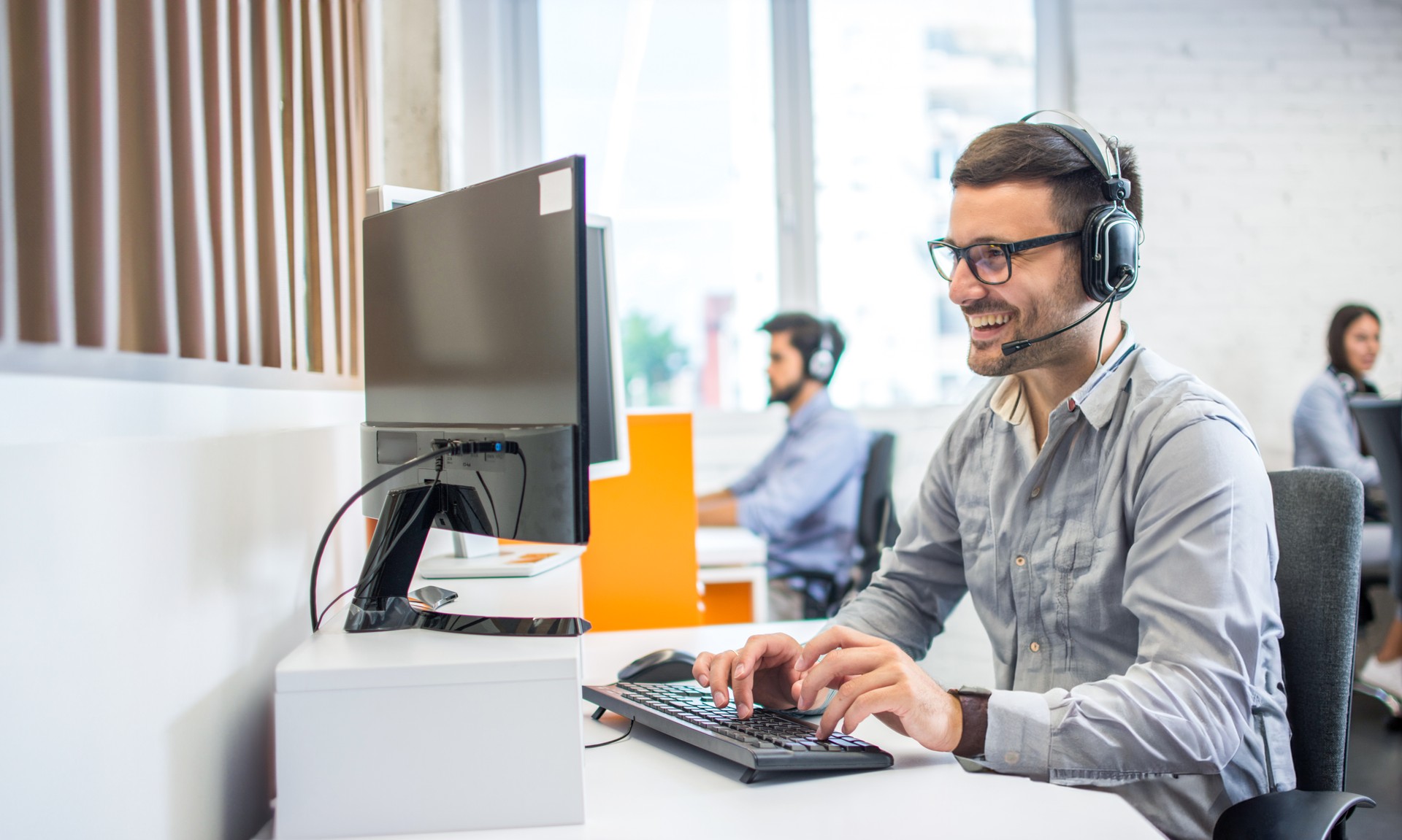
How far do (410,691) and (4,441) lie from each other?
318 millimetres

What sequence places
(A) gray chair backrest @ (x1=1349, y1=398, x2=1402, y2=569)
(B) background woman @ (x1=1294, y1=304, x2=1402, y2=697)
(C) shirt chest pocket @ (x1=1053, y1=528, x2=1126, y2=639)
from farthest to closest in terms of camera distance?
(B) background woman @ (x1=1294, y1=304, x2=1402, y2=697), (A) gray chair backrest @ (x1=1349, y1=398, x2=1402, y2=569), (C) shirt chest pocket @ (x1=1053, y1=528, x2=1126, y2=639)

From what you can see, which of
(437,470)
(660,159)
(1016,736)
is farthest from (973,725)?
(660,159)

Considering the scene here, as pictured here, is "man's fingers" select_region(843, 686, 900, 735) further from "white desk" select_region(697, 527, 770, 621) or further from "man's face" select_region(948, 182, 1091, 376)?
"white desk" select_region(697, 527, 770, 621)

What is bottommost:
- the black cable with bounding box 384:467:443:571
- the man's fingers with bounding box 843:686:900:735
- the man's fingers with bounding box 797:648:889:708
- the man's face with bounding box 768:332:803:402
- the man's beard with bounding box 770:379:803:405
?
the man's fingers with bounding box 843:686:900:735

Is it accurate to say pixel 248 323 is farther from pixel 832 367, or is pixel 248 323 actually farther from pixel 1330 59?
pixel 1330 59

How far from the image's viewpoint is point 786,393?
3.46 m

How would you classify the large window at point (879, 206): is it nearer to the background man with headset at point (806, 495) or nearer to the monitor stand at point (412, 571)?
the background man with headset at point (806, 495)

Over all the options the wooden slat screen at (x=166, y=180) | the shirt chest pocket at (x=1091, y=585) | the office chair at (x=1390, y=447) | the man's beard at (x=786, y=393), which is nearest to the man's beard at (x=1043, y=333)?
the shirt chest pocket at (x=1091, y=585)

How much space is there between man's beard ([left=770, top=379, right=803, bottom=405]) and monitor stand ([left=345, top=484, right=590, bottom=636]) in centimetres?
259

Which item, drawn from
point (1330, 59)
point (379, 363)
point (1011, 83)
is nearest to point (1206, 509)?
point (379, 363)

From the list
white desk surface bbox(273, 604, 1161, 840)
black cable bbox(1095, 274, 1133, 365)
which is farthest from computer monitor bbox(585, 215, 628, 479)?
black cable bbox(1095, 274, 1133, 365)

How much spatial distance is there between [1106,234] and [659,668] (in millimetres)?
775

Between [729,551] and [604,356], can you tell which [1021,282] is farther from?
[729,551]

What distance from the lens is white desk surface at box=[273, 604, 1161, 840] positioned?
72 centimetres
